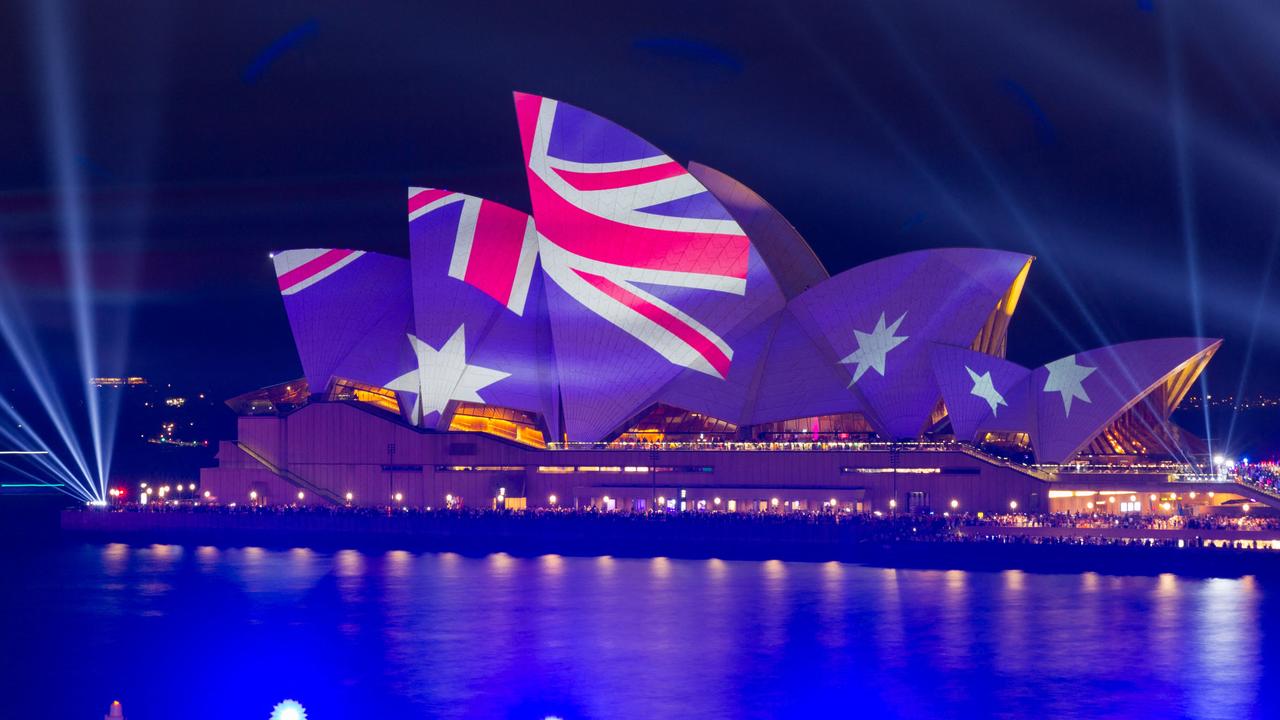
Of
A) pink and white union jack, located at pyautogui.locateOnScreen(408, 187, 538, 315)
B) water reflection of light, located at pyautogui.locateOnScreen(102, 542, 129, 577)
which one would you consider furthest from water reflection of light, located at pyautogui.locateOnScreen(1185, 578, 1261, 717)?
water reflection of light, located at pyautogui.locateOnScreen(102, 542, 129, 577)

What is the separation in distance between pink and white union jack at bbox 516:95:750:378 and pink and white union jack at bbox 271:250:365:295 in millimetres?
13312

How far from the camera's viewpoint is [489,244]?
78250 mm

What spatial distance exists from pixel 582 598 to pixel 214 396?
12275 centimetres

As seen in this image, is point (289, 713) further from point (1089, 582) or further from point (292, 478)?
point (292, 478)

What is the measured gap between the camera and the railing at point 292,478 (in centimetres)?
8338

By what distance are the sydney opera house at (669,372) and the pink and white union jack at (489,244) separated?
13 cm

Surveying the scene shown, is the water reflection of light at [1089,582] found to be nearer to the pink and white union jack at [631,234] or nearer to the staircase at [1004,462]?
the staircase at [1004,462]

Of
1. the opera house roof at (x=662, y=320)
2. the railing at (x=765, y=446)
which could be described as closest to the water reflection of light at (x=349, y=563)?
the opera house roof at (x=662, y=320)

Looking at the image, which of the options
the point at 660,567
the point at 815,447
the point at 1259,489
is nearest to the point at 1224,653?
the point at 660,567

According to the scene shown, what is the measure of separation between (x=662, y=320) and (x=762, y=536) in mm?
12742

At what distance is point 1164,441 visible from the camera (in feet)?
241

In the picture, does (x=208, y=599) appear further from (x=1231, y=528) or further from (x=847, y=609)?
(x=1231, y=528)

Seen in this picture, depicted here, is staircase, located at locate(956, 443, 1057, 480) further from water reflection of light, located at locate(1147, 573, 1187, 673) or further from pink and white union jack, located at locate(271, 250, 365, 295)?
pink and white union jack, located at locate(271, 250, 365, 295)

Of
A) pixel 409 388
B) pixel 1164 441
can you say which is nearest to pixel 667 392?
pixel 409 388
